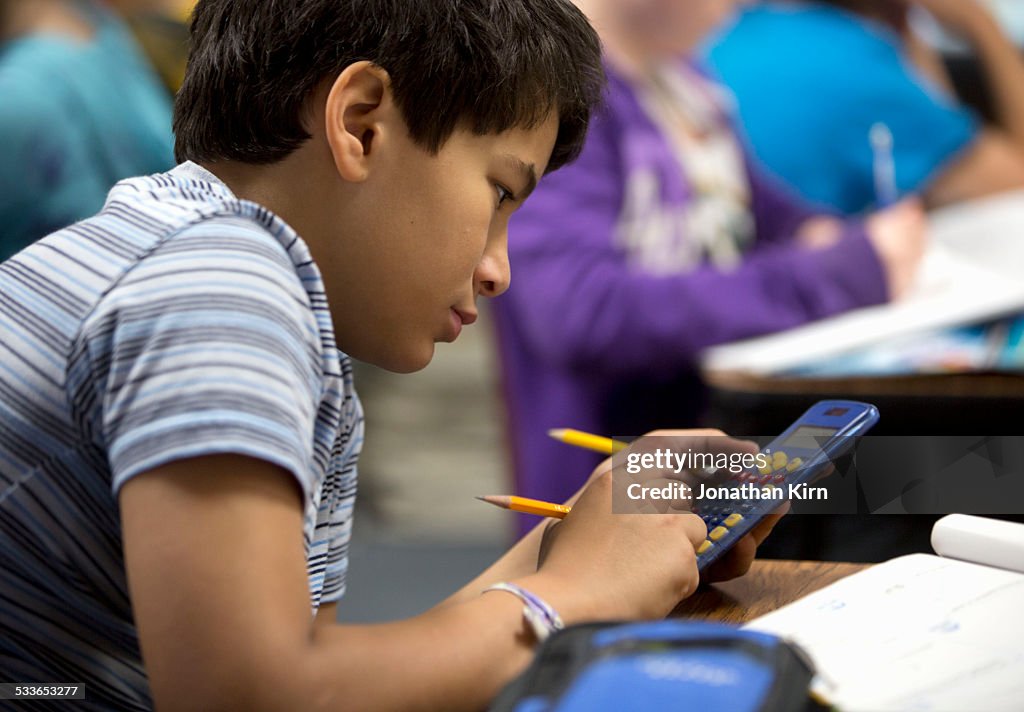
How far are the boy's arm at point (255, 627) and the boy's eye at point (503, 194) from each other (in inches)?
9.3

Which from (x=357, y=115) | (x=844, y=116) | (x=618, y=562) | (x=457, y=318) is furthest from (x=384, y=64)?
(x=844, y=116)

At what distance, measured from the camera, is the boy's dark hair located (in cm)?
62

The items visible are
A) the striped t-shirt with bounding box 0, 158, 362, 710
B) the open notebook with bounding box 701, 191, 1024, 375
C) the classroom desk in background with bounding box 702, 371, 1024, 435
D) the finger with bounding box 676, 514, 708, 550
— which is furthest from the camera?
the open notebook with bounding box 701, 191, 1024, 375

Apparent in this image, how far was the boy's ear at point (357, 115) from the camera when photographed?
600 millimetres

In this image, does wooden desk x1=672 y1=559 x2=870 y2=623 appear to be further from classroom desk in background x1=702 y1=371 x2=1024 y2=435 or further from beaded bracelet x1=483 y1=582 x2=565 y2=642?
classroom desk in background x1=702 y1=371 x2=1024 y2=435

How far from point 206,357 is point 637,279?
42.1 inches

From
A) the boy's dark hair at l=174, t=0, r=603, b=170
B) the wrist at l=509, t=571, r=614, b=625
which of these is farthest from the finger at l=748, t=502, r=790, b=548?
the boy's dark hair at l=174, t=0, r=603, b=170

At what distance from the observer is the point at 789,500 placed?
0.62 m

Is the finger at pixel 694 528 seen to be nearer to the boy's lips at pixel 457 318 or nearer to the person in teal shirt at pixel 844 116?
the boy's lips at pixel 457 318

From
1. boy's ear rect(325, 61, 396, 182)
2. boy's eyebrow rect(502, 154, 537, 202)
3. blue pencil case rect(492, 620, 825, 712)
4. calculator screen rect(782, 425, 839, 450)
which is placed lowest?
Answer: calculator screen rect(782, 425, 839, 450)

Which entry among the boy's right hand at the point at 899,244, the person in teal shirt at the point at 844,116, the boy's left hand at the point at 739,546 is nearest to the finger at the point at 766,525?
the boy's left hand at the point at 739,546

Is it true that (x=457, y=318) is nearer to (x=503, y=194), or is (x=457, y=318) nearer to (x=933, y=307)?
(x=503, y=194)

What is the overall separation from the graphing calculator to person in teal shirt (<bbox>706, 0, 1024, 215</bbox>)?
4.14ft

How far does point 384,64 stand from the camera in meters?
0.61
